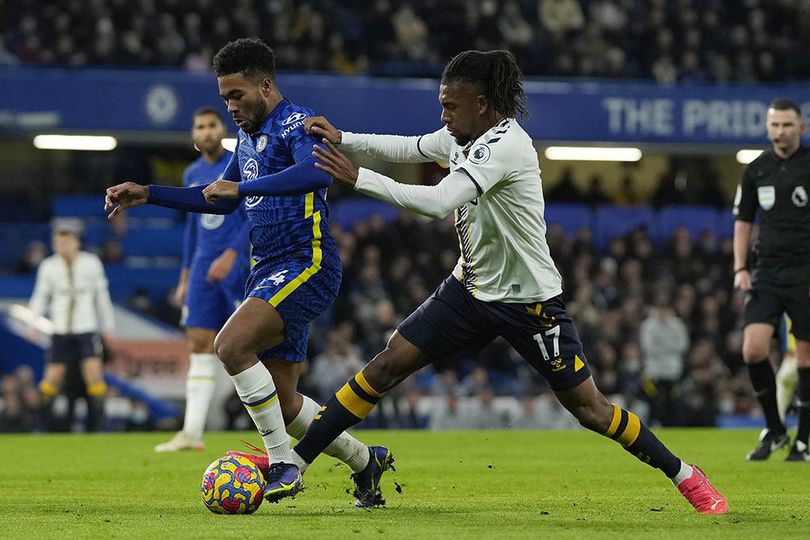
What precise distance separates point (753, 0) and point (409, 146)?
20439 mm

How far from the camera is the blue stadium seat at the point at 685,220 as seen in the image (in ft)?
75.3

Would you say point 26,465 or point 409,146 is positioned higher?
point 409,146

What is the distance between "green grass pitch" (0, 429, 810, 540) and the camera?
5816mm

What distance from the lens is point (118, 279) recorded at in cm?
2003

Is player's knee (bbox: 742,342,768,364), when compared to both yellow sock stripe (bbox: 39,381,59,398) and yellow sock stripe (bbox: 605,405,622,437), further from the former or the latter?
yellow sock stripe (bbox: 39,381,59,398)

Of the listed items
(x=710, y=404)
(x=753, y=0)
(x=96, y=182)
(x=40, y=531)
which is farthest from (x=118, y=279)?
(x=40, y=531)

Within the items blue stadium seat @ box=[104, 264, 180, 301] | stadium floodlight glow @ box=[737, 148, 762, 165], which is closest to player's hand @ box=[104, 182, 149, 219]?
blue stadium seat @ box=[104, 264, 180, 301]

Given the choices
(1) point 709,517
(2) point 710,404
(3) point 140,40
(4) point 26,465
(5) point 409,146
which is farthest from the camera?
(3) point 140,40

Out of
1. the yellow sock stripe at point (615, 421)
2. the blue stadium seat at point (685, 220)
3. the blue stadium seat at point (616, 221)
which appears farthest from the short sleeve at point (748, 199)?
the blue stadium seat at point (685, 220)

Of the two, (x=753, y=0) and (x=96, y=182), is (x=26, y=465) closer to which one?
(x=96, y=182)

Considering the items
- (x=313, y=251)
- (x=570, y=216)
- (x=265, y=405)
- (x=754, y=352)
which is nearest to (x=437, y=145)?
(x=313, y=251)

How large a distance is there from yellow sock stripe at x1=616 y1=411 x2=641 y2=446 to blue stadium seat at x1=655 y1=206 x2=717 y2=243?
16.8m

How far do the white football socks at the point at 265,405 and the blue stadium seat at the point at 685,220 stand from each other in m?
17.0

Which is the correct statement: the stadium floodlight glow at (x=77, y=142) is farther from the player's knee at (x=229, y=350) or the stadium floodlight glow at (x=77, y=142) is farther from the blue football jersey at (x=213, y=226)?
the player's knee at (x=229, y=350)
